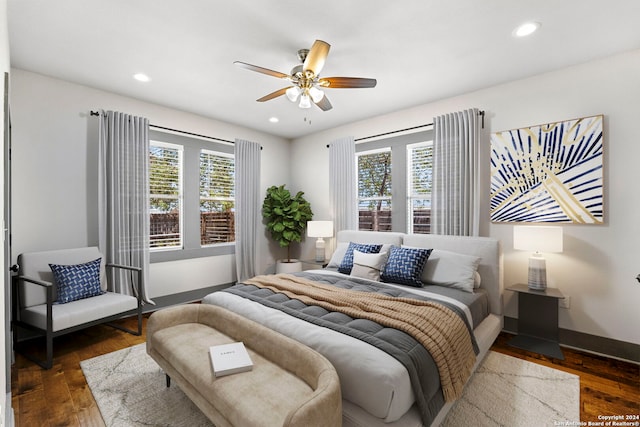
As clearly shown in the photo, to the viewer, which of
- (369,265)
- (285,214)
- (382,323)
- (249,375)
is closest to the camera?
(249,375)

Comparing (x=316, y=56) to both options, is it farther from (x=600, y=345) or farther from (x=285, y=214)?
(x=600, y=345)

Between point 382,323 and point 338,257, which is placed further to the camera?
point 338,257

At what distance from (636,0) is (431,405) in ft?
9.73

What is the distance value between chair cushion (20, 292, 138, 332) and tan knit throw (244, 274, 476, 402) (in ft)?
5.32

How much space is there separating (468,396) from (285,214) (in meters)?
3.58

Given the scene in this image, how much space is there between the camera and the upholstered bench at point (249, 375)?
135 centimetres

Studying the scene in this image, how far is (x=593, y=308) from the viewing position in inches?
114

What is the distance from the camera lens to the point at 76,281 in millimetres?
3004

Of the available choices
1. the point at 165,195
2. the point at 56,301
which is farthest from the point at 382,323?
the point at 165,195

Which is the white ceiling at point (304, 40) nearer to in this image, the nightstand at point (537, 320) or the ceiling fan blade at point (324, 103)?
the ceiling fan blade at point (324, 103)

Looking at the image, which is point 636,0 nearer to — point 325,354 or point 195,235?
point 325,354

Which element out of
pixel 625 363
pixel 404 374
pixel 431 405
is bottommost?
pixel 625 363

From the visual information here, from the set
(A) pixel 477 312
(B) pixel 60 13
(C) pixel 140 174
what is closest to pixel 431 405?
(A) pixel 477 312

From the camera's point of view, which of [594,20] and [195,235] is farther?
[195,235]
